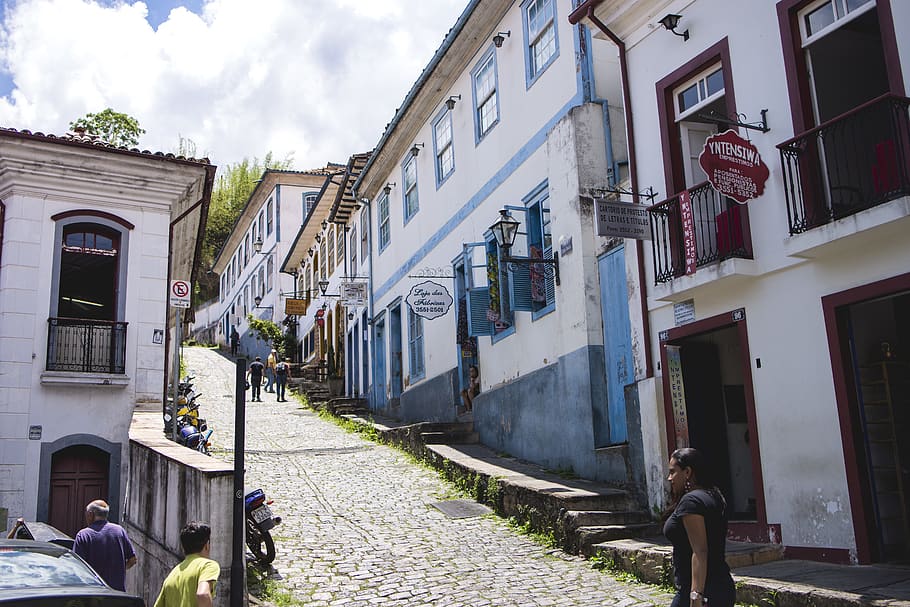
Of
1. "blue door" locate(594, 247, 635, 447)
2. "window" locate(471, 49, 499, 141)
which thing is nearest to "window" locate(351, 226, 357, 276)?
"window" locate(471, 49, 499, 141)

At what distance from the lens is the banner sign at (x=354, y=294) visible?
2453 centimetres

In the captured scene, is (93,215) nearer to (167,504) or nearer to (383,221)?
(167,504)

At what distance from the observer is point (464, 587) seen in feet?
28.9

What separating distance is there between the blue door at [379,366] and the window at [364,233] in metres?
2.44

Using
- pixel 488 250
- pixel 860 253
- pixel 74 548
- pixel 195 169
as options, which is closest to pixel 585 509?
pixel 860 253

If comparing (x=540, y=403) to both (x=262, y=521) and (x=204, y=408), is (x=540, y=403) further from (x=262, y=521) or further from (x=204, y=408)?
(x=204, y=408)

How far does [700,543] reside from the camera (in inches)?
196

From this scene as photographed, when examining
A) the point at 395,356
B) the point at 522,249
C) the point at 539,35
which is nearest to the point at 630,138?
the point at 522,249

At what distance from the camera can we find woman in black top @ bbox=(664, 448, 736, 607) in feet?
16.3

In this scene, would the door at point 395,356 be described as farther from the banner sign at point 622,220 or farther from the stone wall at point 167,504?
the banner sign at point 622,220

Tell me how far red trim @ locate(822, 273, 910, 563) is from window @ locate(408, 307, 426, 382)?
12576 millimetres

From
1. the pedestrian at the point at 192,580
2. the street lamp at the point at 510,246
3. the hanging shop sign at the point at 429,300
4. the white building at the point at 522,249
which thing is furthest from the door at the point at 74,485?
the pedestrian at the point at 192,580

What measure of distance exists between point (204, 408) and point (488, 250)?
12.7m

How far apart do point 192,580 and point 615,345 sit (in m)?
7.04
